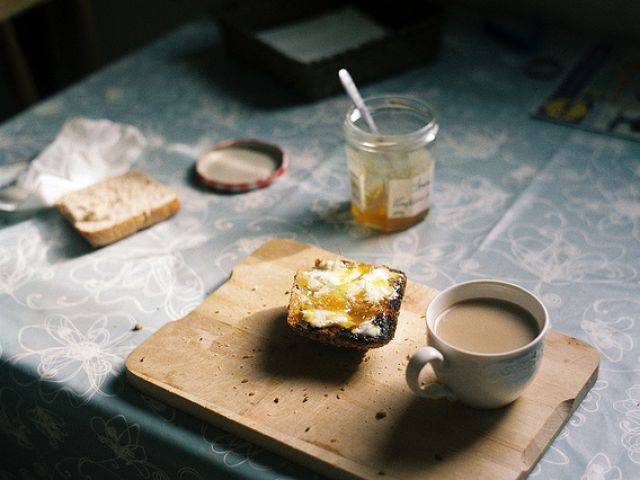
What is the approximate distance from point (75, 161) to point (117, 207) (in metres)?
0.18

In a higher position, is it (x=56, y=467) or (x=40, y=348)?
(x=40, y=348)

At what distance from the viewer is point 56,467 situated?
0.95m

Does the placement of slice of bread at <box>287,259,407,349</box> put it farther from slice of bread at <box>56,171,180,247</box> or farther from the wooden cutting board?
slice of bread at <box>56,171,180,247</box>

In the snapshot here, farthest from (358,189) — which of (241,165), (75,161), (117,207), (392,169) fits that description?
(75,161)

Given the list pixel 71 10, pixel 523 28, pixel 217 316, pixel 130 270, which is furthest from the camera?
pixel 71 10

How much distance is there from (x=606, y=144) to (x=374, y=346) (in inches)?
26.2

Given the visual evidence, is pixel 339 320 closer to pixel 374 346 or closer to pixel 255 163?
pixel 374 346

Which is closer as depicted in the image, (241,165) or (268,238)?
(268,238)

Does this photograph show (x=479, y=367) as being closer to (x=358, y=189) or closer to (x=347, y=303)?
(x=347, y=303)

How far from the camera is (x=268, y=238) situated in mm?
1090

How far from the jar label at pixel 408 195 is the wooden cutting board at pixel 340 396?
0.16 m

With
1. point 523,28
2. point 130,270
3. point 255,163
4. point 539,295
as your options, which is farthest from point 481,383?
point 523,28

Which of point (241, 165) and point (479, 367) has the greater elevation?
point (479, 367)

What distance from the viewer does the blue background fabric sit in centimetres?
82
